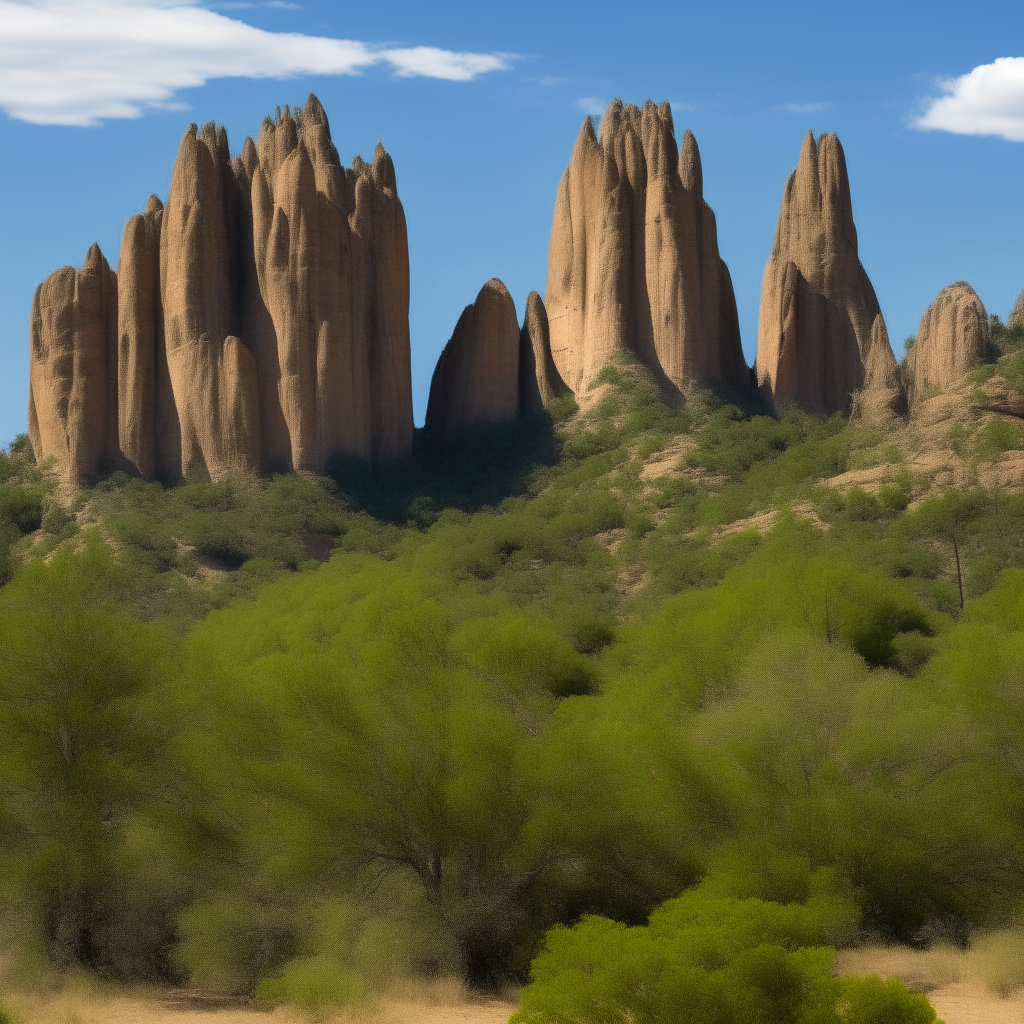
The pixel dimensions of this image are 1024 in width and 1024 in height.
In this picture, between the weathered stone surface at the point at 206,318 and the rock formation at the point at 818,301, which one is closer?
the weathered stone surface at the point at 206,318

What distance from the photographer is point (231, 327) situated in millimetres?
55812

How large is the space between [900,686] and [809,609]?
6.03 m

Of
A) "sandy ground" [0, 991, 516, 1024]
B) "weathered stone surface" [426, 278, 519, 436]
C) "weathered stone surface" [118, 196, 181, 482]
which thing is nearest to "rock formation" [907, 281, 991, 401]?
"weathered stone surface" [426, 278, 519, 436]

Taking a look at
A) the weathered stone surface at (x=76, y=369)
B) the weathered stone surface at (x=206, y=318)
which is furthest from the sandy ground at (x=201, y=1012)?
the weathered stone surface at (x=76, y=369)

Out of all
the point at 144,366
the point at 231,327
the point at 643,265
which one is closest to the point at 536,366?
the point at 643,265

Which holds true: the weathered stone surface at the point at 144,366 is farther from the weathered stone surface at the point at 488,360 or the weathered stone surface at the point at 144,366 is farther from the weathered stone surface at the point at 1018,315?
the weathered stone surface at the point at 1018,315

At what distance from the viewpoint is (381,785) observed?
2391 centimetres

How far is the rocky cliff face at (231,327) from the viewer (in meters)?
54.7

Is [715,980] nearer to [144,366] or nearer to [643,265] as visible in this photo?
[144,366]

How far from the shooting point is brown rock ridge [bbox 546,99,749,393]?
189ft

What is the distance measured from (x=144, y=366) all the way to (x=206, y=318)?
8.76 feet

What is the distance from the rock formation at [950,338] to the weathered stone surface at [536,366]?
12.9 m

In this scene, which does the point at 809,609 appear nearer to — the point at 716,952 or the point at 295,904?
the point at 295,904

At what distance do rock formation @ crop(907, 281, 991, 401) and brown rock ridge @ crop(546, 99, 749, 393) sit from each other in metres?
7.65
